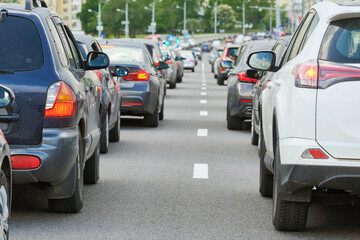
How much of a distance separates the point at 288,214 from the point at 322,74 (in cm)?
120

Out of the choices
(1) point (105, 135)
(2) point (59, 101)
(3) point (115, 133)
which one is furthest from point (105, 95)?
(2) point (59, 101)

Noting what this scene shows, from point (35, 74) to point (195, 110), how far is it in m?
16.2

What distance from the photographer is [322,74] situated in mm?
6551

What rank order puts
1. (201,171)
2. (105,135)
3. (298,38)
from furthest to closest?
(105,135) < (201,171) < (298,38)

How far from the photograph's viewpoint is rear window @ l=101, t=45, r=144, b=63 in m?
17.0

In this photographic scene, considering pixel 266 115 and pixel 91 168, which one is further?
pixel 91 168

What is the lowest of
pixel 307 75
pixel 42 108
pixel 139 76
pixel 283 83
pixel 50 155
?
pixel 139 76

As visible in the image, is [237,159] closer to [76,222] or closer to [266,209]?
[266,209]

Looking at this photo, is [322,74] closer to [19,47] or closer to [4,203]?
[4,203]

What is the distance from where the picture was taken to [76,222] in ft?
25.2

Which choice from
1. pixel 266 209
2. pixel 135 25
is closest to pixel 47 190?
pixel 266 209

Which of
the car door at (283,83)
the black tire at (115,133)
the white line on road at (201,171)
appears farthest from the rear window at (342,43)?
the black tire at (115,133)

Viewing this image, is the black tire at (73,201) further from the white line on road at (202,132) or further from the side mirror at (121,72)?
the white line on road at (202,132)

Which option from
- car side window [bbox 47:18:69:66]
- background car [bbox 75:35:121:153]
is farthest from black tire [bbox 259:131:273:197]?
background car [bbox 75:35:121:153]
